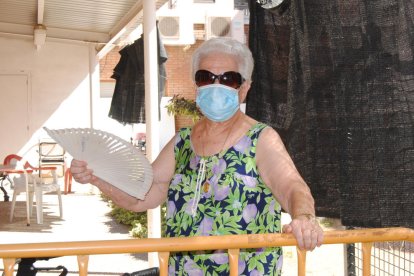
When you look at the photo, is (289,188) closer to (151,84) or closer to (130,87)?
(151,84)

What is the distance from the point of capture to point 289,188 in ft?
6.24

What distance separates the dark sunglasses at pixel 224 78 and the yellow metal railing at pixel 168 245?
0.64m

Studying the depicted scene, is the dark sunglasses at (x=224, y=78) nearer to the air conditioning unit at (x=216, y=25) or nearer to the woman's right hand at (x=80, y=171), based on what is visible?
the woman's right hand at (x=80, y=171)

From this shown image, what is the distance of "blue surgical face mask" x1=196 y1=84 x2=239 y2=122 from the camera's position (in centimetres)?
213

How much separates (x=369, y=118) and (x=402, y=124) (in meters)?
0.17

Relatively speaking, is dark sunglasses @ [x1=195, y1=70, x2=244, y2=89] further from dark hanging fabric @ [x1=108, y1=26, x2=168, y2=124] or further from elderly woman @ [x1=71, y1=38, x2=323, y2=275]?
dark hanging fabric @ [x1=108, y1=26, x2=168, y2=124]

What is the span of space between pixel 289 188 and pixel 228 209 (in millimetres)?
252

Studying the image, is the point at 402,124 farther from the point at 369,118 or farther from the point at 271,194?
the point at 271,194

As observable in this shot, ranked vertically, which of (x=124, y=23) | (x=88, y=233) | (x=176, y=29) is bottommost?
(x=88, y=233)

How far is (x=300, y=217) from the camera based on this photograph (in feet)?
5.65

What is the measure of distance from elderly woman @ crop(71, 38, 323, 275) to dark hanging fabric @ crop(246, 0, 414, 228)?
73 centimetres

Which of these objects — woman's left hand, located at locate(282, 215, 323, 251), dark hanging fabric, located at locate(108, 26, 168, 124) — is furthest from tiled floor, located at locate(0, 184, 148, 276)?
woman's left hand, located at locate(282, 215, 323, 251)

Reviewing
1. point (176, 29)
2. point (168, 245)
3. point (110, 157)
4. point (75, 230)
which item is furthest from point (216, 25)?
point (168, 245)

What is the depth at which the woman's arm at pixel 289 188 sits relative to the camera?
5.54 ft
